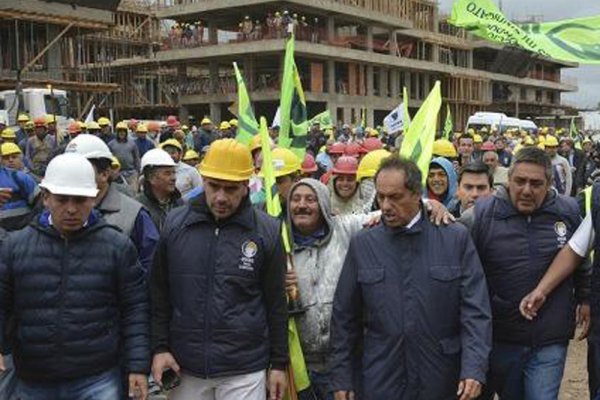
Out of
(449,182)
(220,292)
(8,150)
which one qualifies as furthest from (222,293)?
(8,150)

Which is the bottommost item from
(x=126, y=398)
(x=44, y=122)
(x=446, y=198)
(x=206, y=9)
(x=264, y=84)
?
(x=126, y=398)

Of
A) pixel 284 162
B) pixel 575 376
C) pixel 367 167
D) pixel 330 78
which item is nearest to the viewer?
pixel 284 162

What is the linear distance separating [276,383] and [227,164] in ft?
3.51

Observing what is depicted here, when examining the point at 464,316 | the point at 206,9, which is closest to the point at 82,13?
the point at 206,9

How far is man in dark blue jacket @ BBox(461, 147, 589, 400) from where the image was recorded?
3828 millimetres

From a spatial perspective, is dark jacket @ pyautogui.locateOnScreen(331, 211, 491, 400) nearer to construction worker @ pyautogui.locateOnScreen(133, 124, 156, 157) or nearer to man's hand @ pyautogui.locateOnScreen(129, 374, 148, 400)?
man's hand @ pyautogui.locateOnScreen(129, 374, 148, 400)

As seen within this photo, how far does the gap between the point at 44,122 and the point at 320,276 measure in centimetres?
1082

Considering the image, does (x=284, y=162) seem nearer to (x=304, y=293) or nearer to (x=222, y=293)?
(x=304, y=293)

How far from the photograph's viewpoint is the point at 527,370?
3877 millimetres

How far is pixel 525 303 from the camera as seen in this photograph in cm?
379

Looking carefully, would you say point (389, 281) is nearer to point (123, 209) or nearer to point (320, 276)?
point (320, 276)

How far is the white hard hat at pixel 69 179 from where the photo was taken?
341cm

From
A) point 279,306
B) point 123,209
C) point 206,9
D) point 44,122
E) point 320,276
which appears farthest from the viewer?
point 206,9

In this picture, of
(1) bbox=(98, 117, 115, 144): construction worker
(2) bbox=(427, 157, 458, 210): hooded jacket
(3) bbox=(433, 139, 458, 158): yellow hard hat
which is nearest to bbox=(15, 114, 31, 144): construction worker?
(1) bbox=(98, 117, 115, 144): construction worker
